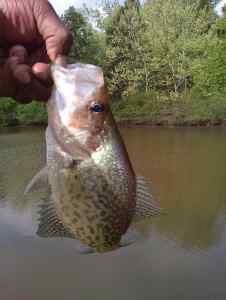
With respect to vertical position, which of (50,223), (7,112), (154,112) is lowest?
(7,112)

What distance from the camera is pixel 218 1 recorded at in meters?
51.9

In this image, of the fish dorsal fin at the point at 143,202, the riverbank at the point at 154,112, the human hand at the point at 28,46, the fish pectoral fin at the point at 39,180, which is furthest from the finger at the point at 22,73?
the riverbank at the point at 154,112

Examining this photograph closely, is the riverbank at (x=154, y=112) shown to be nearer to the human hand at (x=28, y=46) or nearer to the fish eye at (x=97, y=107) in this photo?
the human hand at (x=28, y=46)

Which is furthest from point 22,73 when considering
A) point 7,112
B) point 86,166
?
point 7,112

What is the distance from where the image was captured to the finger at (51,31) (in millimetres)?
2549

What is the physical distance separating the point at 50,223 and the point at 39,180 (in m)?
0.22

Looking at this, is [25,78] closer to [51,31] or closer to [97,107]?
[51,31]

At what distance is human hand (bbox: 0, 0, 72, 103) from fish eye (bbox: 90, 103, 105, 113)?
0.47m

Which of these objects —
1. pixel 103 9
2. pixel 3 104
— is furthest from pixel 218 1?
pixel 3 104

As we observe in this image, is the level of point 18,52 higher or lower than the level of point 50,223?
higher

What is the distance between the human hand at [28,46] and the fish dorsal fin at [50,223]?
69cm

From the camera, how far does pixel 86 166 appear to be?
6.87 feet

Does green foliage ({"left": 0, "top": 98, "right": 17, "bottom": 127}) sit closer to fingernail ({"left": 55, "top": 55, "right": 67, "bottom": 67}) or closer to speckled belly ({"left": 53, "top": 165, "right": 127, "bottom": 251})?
fingernail ({"left": 55, "top": 55, "right": 67, "bottom": 67})

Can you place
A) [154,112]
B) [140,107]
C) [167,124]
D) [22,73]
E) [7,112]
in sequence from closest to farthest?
[22,73] → [167,124] → [154,112] → [140,107] → [7,112]
